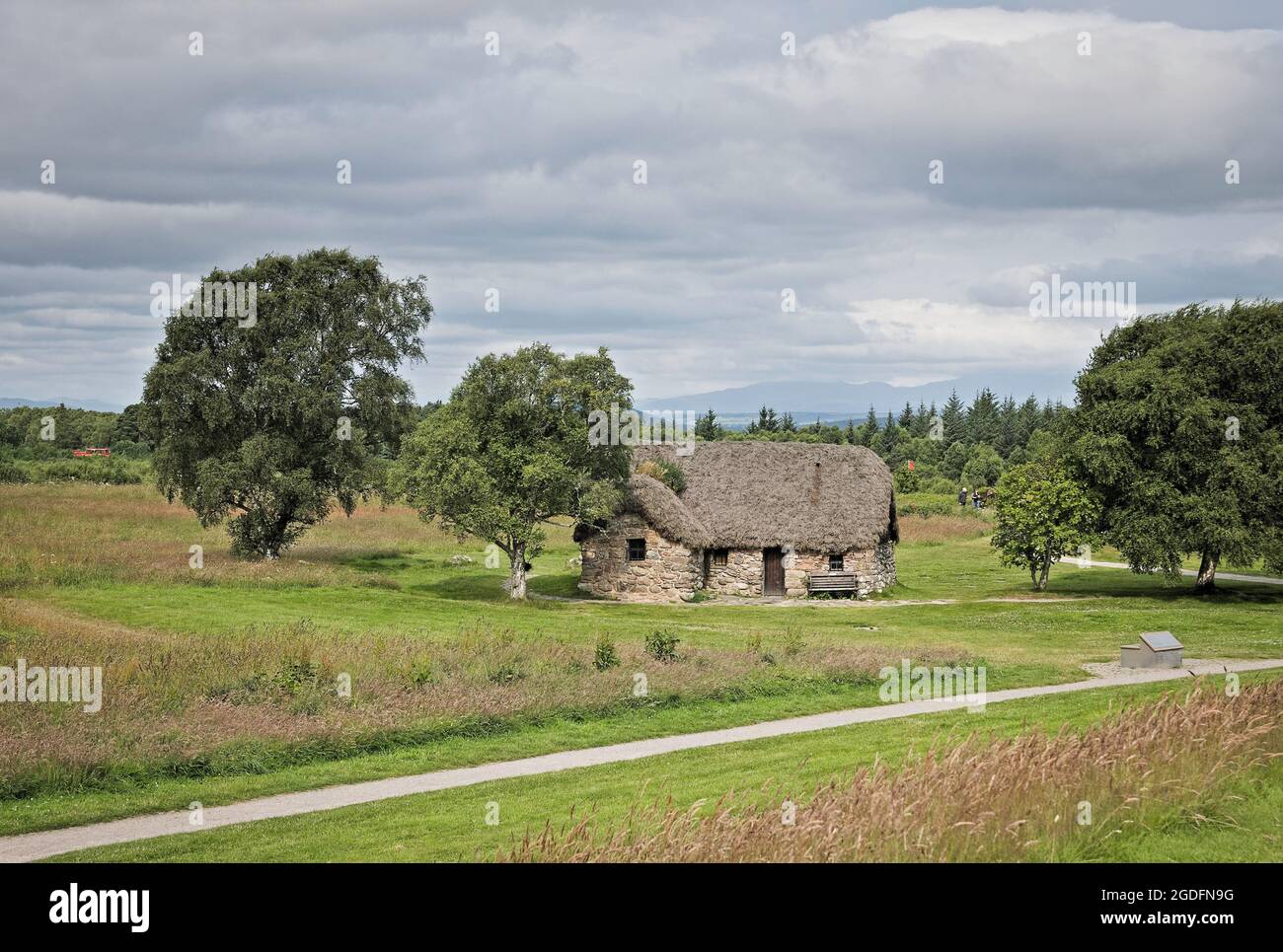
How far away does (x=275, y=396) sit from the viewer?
45.9 m

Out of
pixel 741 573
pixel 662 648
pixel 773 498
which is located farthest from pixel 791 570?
pixel 662 648

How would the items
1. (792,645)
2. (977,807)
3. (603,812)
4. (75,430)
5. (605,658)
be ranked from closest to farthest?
1. (977,807)
2. (603,812)
3. (605,658)
4. (792,645)
5. (75,430)

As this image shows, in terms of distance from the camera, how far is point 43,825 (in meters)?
13.6

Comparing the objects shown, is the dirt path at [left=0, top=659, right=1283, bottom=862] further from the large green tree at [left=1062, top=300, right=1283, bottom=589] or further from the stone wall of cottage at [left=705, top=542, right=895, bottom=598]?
the stone wall of cottage at [left=705, top=542, right=895, bottom=598]

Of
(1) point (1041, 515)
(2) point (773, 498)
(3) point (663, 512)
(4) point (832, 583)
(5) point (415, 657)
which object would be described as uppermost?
(2) point (773, 498)

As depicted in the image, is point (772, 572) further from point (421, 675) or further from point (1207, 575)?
point (421, 675)

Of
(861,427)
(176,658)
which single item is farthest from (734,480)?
(861,427)

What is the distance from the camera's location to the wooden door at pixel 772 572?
46750mm

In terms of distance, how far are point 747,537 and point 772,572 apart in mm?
1825

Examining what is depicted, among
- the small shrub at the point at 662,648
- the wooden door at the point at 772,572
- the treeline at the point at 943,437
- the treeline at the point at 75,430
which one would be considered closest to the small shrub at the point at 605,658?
the small shrub at the point at 662,648

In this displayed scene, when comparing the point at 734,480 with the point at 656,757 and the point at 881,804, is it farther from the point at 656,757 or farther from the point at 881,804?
the point at 881,804

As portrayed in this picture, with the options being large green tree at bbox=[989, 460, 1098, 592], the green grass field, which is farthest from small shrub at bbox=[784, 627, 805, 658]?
large green tree at bbox=[989, 460, 1098, 592]

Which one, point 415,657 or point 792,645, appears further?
point 792,645
